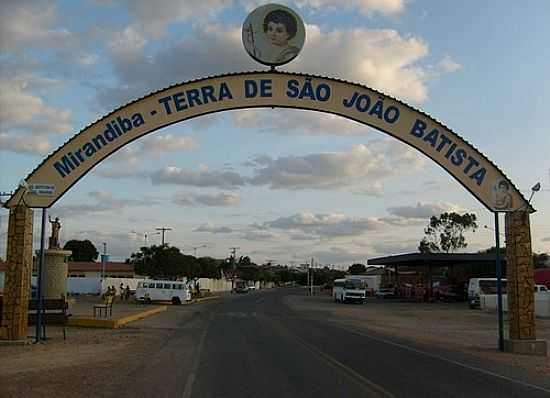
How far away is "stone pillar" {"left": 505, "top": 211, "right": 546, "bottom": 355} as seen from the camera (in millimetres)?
19562

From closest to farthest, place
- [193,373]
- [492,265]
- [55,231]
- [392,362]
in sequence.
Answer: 1. [193,373]
2. [392,362]
3. [55,231]
4. [492,265]

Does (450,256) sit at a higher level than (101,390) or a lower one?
higher

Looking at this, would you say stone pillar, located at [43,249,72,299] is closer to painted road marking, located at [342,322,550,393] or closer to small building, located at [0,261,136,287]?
painted road marking, located at [342,322,550,393]

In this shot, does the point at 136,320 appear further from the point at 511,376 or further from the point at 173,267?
the point at 173,267

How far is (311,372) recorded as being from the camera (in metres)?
13.7

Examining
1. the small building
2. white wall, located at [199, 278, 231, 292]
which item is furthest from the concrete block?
the small building

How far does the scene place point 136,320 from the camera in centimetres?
3253

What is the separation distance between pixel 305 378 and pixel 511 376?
14.9 feet

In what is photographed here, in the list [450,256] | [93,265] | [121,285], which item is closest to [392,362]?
[450,256]

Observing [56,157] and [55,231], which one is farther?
[55,231]

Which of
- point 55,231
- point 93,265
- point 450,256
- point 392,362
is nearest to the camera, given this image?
point 392,362

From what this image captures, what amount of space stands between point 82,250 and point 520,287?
5565 inches

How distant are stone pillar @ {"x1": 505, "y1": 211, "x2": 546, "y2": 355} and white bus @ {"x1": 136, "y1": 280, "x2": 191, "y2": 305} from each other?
37.9m

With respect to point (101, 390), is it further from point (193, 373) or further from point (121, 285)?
point (121, 285)
